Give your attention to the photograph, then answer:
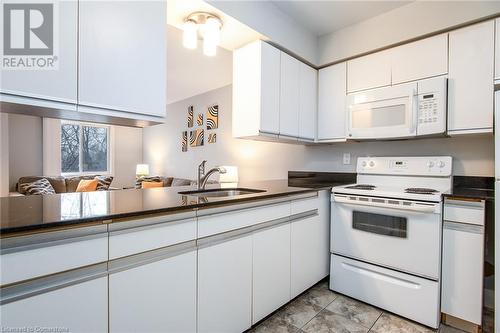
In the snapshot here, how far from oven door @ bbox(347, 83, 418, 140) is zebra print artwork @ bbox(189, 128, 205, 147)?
3139 millimetres

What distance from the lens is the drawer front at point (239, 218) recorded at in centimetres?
131

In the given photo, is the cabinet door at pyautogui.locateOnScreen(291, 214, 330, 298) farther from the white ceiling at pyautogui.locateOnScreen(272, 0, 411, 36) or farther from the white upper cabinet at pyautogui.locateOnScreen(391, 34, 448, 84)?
the white ceiling at pyautogui.locateOnScreen(272, 0, 411, 36)

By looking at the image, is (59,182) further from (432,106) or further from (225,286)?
(432,106)

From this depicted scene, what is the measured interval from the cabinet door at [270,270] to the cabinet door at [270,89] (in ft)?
2.92

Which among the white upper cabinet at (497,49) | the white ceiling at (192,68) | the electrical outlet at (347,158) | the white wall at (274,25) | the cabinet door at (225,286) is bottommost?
the cabinet door at (225,286)

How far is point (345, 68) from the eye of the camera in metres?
2.49

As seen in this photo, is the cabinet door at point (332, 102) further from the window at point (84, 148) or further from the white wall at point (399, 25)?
the window at point (84, 148)

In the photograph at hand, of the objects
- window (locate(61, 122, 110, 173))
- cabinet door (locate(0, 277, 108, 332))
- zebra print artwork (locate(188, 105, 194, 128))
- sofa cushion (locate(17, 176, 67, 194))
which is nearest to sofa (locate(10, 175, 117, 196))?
sofa cushion (locate(17, 176, 67, 194))

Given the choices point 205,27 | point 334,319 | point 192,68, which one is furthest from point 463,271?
point 192,68

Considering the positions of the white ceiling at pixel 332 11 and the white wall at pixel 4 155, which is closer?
the white ceiling at pixel 332 11

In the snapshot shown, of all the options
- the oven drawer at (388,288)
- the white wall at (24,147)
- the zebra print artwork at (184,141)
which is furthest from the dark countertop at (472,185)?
the white wall at (24,147)

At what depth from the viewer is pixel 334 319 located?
5.87ft

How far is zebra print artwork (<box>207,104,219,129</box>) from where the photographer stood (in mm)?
4561

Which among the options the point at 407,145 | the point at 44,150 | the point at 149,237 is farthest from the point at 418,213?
the point at 44,150
